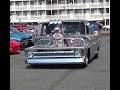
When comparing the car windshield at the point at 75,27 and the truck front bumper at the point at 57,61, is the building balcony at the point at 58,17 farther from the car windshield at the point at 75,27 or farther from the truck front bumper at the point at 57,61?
the truck front bumper at the point at 57,61

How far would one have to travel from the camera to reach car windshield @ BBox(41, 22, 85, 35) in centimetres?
1351

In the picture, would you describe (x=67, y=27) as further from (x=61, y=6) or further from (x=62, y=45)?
(x=61, y=6)

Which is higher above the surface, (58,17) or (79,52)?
(58,17)

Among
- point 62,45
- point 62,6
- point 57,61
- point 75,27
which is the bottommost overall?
point 57,61

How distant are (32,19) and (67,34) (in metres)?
72.9

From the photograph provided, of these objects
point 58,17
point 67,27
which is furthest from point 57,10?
point 67,27

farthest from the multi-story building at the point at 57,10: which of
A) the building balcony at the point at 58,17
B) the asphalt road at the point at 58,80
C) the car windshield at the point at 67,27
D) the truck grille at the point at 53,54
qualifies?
the asphalt road at the point at 58,80

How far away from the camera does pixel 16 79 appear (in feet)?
30.8

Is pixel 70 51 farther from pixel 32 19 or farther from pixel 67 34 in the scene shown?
pixel 32 19

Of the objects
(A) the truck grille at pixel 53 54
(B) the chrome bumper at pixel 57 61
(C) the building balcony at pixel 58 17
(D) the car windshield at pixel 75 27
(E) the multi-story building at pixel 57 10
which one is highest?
(E) the multi-story building at pixel 57 10

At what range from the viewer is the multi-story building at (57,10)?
273ft

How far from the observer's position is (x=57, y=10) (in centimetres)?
8462

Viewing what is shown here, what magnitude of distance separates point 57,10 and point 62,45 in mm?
72935
